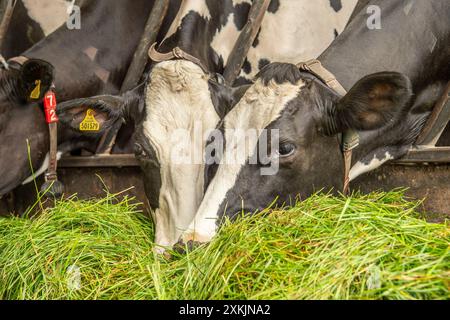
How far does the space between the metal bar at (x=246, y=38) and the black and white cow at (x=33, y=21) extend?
166 centimetres

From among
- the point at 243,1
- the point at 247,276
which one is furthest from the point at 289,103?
the point at 243,1

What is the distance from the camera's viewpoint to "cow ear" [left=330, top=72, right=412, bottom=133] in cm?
273

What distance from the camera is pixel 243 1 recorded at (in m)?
4.53

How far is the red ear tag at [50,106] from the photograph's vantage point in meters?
4.14

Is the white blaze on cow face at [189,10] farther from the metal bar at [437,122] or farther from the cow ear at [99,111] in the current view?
the metal bar at [437,122]

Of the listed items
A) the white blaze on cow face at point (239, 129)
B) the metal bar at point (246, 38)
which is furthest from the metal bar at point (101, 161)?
the white blaze on cow face at point (239, 129)

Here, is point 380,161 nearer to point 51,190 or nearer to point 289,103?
point 289,103

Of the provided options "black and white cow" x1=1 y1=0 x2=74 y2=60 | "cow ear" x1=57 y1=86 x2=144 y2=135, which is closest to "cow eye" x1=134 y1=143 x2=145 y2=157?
"cow ear" x1=57 y1=86 x2=144 y2=135

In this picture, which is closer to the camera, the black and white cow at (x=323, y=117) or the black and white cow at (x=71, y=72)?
the black and white cow at (x=323, y=117)

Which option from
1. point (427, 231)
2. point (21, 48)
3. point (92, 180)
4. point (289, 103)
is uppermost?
point (289, 103)

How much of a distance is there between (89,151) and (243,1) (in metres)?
1.45

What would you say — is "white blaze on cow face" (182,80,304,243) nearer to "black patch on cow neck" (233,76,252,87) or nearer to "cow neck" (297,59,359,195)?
"cow neck" (297,59,359,195)

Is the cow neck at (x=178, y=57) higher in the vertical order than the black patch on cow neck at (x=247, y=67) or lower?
higher

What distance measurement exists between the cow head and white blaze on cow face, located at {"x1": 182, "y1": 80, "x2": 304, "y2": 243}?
36 cm
